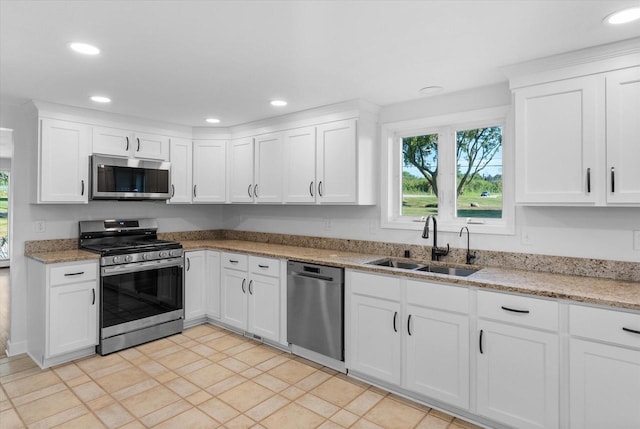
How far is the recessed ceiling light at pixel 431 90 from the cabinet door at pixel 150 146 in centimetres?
285

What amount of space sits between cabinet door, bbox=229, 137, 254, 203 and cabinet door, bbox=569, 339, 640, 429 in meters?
3.32

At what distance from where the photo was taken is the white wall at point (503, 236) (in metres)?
2.44

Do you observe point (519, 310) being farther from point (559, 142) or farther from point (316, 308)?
point (316, 308)

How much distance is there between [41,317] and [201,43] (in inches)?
108

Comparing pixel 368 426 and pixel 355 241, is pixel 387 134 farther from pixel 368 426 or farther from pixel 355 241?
pixel 368 426

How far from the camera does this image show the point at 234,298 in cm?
396

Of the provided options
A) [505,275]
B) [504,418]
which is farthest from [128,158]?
[504,418]

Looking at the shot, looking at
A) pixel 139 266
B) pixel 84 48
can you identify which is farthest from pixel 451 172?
pixel 139 266

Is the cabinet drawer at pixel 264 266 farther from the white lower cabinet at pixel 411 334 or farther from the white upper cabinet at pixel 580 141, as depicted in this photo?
the white upper cabinet at pixel 580 141

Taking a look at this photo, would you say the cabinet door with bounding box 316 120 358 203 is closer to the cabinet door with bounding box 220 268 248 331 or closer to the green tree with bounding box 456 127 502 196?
the green tree with bounding box 456 127 502 196

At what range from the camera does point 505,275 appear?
2.53 m

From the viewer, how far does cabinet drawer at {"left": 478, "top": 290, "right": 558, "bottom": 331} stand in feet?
6.84

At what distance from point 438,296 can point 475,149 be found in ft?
4.54

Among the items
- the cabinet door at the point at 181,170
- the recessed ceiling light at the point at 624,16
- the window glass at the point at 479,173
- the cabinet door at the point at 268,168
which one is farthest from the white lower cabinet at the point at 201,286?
the recessed ceiling light at the point at 624,16
